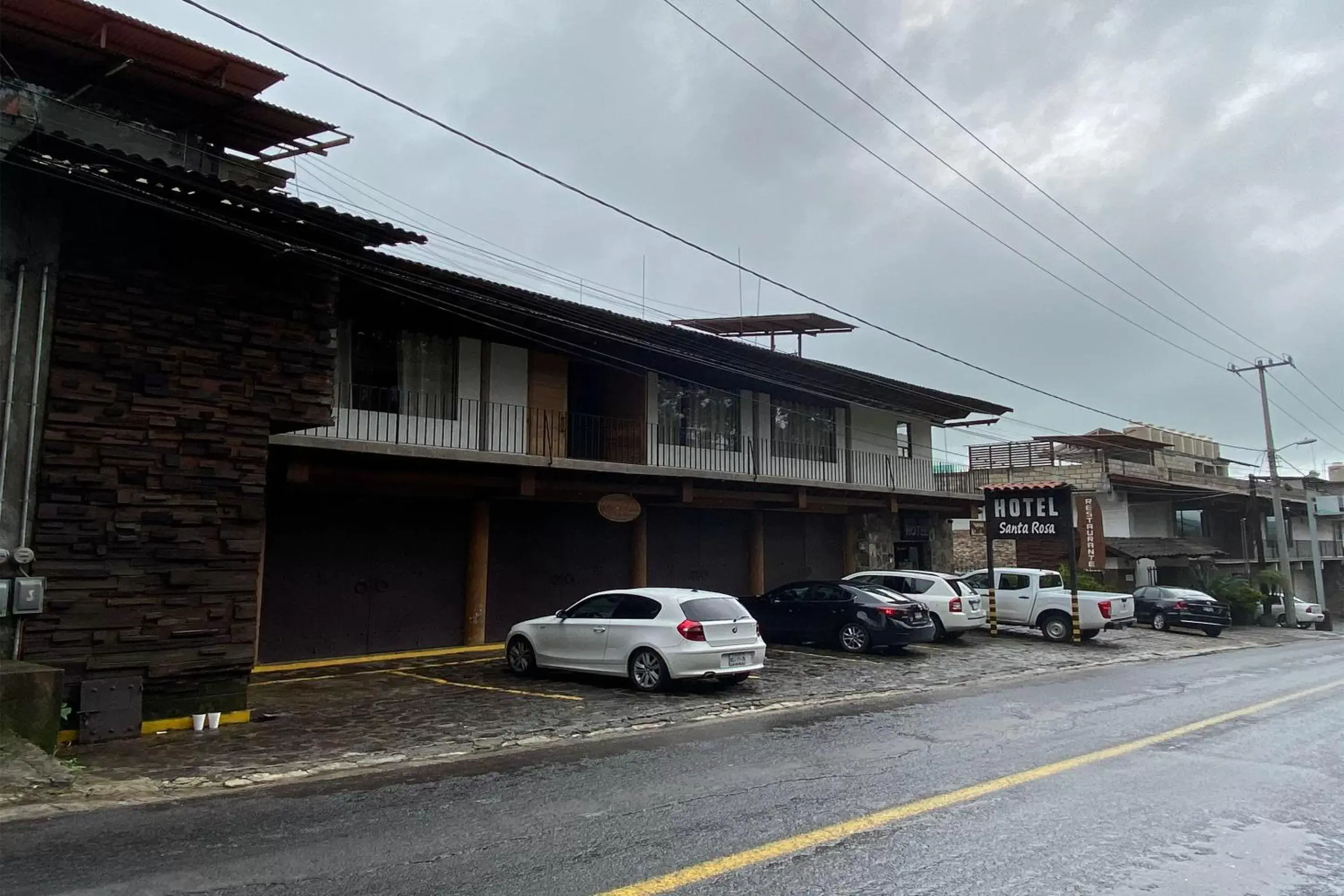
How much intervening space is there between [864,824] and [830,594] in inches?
469

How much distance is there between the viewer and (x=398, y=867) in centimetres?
498

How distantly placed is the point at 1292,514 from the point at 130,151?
5883cm

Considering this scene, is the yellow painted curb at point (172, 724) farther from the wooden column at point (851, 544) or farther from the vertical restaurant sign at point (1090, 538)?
the vertical restaurant sign at point (1090, 538)

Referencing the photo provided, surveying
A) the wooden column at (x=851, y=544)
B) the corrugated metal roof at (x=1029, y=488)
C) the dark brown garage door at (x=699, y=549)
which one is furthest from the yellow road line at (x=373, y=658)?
the corrugated metal roof at (x=1029, y=488)

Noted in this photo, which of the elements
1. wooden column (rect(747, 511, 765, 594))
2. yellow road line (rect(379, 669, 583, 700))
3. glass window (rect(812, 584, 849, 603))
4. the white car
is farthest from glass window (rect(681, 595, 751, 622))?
wooden column (rect(747, 511, 765, 594))

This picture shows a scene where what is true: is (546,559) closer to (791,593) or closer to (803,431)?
(791,593)

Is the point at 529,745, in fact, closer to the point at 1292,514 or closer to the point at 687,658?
the point at 687,658

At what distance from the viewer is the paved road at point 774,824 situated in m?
4.79

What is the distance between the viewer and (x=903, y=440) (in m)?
27.9

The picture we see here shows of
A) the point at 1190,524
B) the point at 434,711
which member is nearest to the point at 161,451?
the point at 434,711

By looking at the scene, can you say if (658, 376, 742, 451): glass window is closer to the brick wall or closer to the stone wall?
the brick wall

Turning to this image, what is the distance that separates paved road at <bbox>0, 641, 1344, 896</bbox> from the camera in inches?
189

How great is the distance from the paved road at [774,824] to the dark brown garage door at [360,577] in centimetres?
810

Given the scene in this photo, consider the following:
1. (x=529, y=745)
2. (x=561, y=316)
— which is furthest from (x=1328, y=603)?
(x=529, y=745)
